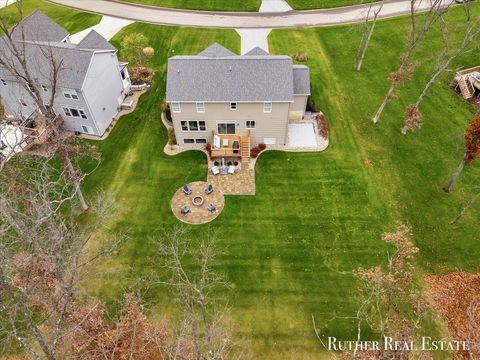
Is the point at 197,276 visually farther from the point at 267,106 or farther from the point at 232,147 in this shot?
the point at 267,106

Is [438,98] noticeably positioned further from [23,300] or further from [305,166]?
[23,300]

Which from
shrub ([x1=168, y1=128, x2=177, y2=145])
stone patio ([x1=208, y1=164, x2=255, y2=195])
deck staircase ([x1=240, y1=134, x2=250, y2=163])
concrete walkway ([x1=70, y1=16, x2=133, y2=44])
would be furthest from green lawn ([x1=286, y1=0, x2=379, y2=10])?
stone patio ([x1=208, y1=164, x2=255, y2=195])

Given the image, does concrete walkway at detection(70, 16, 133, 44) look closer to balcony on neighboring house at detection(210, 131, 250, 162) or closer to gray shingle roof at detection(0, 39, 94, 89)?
gray shingle roof at detection(0, 39, 94, 89)

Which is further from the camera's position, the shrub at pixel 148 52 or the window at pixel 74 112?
the shrub at pixel 148 52

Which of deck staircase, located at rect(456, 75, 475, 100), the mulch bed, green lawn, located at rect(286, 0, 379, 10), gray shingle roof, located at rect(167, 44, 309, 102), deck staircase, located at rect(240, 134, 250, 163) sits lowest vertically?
the mulch bed

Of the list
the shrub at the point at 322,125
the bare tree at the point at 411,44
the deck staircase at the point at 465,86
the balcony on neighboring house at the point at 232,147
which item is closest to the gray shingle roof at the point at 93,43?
the balcony on neighboring house at the point at 232,147

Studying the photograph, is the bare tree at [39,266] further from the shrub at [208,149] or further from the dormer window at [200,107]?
the dormer window at [200,107]

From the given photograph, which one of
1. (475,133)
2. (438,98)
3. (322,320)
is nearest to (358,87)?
(438,98)
